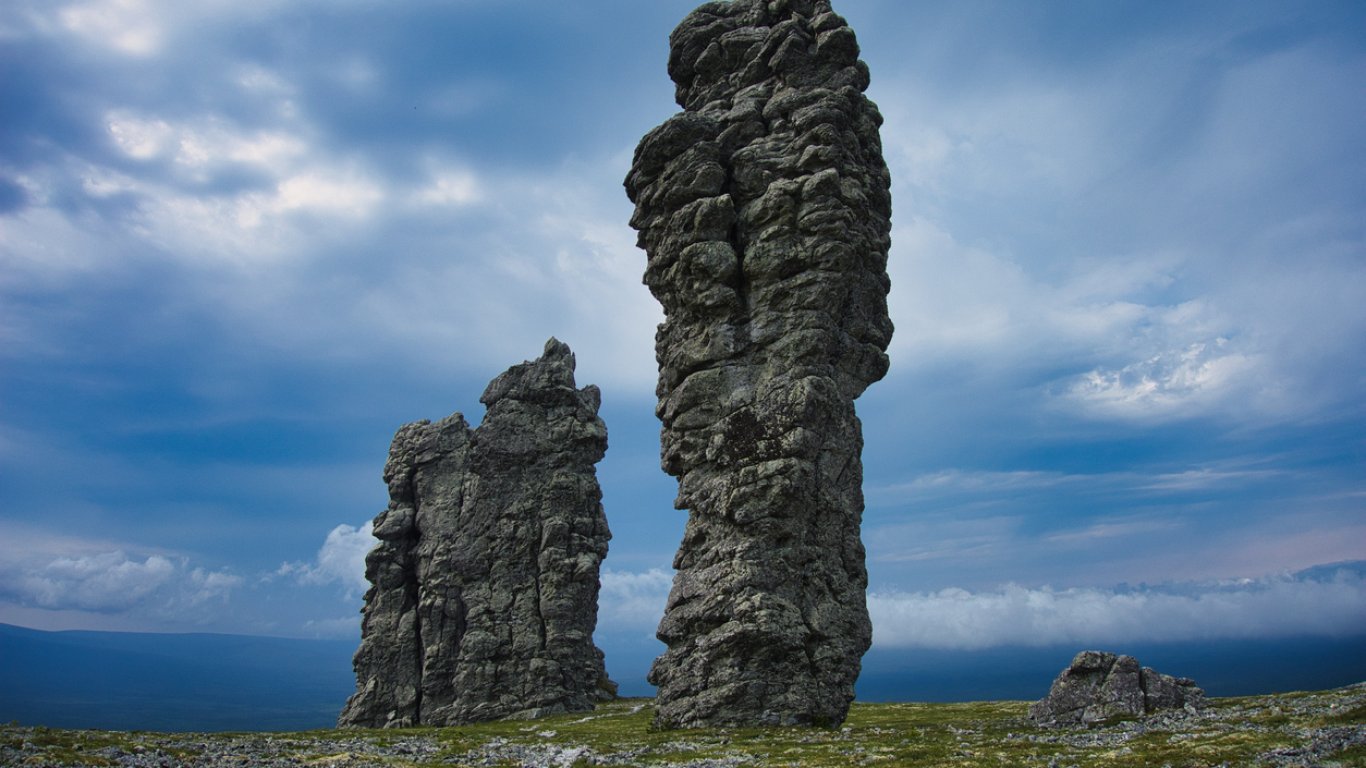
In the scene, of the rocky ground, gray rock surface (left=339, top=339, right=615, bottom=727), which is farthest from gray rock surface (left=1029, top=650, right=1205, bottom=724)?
gray rock surface (left=339, top=339, right=615, bottom=727)

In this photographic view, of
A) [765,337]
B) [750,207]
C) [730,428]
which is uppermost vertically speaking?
[750,207]

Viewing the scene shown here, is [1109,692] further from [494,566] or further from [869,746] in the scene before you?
[494,566]

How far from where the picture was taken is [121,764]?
30188mm

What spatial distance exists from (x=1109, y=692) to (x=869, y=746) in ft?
47.1

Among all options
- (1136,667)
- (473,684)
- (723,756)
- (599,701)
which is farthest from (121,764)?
(599,701)

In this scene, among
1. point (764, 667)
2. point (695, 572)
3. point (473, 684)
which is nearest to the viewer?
point (764, 667)

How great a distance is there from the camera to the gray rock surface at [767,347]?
5303 cm

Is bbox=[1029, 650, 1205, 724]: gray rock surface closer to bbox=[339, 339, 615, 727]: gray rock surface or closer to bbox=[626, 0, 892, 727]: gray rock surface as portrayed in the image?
bbox=[626, 0, 892, 727]: gray rock surface

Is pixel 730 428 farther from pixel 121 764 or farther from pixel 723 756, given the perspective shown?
pixel 121 764

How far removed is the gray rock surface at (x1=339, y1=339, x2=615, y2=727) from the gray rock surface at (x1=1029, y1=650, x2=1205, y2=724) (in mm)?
59192

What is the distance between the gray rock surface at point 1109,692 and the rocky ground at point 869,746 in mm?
1278

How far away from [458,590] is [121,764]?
213 feet

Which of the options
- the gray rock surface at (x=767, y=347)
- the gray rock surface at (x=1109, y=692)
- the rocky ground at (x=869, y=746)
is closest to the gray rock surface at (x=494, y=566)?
the gray rock surface at (x=767, y=347)

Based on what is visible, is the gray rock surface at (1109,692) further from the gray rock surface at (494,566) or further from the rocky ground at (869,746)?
the gray rock surface at (494,566)
